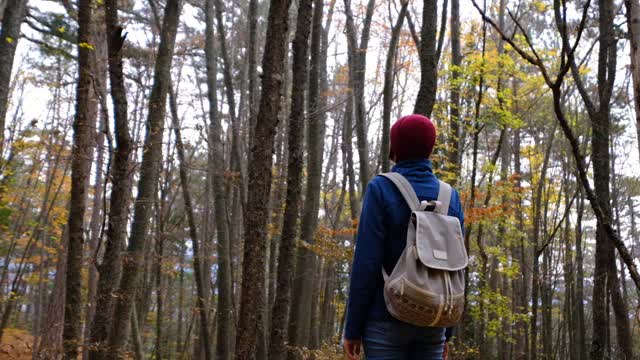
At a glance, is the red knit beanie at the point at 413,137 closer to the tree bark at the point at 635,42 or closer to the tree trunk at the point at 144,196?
the tree bark at the point at 635,42

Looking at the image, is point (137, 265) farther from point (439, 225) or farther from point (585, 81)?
point (585, 81)

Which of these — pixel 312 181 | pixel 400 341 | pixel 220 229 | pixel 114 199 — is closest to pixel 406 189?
A: pixel 400 341

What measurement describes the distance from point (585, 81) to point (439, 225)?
1631cm

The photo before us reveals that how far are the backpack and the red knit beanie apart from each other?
0.71ft

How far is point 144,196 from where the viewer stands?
272 inches

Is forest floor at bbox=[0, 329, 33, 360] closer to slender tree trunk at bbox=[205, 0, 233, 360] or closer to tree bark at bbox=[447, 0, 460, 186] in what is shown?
slender tree trunk at bbox=[205, 0, 233, 360]

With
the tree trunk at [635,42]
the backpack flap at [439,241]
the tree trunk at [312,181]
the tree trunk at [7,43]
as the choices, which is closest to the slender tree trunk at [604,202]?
the tree trunk at [635,42]

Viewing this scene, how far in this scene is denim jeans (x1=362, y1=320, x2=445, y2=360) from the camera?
7.41ft

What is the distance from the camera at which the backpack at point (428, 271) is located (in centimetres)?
222

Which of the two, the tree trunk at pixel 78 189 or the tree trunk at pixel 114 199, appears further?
the tree trunk at pixel 78 189

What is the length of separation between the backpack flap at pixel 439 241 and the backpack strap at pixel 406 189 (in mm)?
Answer: 56

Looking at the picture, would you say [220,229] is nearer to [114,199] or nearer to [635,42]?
[114,199]

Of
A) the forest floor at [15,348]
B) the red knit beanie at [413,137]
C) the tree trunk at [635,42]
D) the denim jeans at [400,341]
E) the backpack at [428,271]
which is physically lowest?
the forest floor at [15,348]

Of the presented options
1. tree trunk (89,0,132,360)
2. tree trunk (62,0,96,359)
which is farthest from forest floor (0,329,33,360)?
tree trunk (89,0,132,360)
